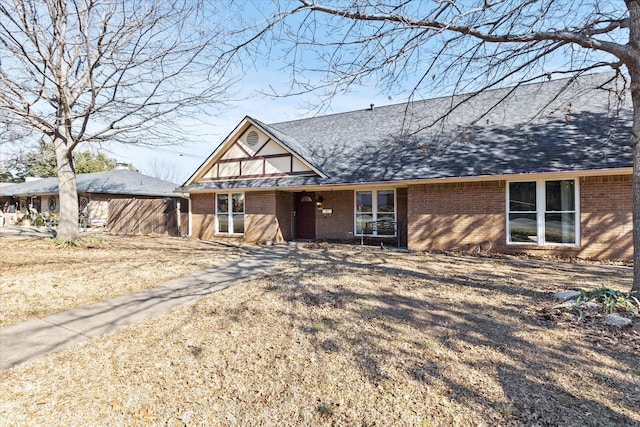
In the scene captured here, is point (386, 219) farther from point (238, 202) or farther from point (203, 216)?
point (203, 216)

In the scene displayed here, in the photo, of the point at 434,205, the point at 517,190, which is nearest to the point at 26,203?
the point at 434,205

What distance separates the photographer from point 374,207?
1341cm

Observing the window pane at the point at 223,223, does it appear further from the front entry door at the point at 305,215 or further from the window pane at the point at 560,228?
the window pane at the point at 560,228

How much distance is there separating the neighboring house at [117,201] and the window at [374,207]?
34.3 feet

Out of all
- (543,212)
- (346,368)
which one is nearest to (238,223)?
(543,212)

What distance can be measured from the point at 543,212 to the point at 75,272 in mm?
12659

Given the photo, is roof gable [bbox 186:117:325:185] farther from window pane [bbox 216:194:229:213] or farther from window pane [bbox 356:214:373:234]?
window pane [bbox 356:214:373:234]

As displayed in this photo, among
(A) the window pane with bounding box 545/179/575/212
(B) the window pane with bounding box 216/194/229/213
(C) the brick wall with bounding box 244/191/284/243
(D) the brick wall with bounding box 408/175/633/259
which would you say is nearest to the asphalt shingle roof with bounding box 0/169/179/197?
(B) the window pane with bounding box 216/194/229/213

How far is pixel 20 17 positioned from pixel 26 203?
2736 cm

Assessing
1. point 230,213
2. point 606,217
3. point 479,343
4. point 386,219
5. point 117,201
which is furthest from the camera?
point 117,201

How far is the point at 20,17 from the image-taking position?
28.4 feet

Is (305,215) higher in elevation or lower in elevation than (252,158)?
lower

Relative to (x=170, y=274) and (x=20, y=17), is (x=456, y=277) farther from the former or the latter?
(x=20, y=17)

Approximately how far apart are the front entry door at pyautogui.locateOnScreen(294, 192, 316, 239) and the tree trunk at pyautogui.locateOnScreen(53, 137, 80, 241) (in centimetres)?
856
